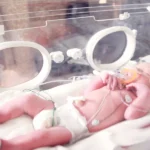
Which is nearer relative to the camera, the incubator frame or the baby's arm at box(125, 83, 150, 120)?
the baby's arm at box(125, 83, 150, 120)

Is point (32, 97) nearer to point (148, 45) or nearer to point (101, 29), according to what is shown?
point (101, 29)

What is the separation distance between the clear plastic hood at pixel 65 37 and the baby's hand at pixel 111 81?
0.17 m

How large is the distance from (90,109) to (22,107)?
0.24 m

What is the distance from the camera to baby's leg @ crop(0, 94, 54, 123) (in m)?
1.00

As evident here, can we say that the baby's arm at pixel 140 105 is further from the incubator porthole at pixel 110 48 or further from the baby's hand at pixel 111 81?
the incubator porthole at pixel 110 48

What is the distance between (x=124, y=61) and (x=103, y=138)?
54cm

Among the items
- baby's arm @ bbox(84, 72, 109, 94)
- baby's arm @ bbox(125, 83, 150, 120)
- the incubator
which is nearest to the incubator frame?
the incubator

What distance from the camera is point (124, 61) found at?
1375 millimetres

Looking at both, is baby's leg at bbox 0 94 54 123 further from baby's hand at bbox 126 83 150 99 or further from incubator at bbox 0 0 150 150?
baby's hand at bbox 126 83 150 99

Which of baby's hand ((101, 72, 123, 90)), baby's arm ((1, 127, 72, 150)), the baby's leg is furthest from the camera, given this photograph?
baby's hand ((101, 72, 123, 90))

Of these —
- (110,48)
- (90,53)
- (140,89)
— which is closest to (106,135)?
(140,89)

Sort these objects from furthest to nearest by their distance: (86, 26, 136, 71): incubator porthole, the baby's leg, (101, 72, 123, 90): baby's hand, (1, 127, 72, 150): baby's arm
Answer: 1. (86, 26, 136, 71): incubator porthole
2. (101, 72, 123, 90): baby's hand
3. the baby's leg
4. (1, 127, 72, 150): baby's arm

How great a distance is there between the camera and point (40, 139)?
34.4 inches

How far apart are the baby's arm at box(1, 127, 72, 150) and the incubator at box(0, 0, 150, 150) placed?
0.23 metres
